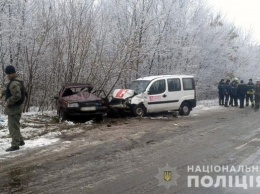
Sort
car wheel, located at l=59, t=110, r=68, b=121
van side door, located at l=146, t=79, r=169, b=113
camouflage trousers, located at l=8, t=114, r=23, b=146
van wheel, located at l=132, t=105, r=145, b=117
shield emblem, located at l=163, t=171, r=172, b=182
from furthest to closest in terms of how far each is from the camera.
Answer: van side door, located at l=146, t=79, r=169, b=113 < van wheel, located at l=132, t=105, r=145, b=117 < car wheel, located at l=59, t=110, r=68, b=121 < camouflage trousers, located at l=8, t=114, r=23, b=146 < shield emblem, located at l=163, t=171, r=172, b=182

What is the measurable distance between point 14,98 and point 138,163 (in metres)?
3.23

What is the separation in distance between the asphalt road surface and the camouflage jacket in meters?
1.03

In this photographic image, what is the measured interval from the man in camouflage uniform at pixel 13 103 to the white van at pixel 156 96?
5.97 m

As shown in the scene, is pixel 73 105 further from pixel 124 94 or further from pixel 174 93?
pixel 174 93

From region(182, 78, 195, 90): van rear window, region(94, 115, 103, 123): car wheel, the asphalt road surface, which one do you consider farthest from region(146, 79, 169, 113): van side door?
the asphalt road surface

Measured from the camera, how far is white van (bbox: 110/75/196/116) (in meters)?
13.0

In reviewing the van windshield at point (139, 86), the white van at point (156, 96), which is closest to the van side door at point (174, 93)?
the white van at point (156, 96)

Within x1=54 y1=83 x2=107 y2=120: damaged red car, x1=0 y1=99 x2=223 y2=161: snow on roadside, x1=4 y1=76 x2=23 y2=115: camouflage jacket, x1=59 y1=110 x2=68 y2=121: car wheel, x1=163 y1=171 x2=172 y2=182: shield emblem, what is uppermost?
x1=4 y1=76 x2=23 y2=115: camouflage jacket

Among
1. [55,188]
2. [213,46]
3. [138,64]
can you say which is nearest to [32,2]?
[138,64]

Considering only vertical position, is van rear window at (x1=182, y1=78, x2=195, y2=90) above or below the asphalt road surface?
above

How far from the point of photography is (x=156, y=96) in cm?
1341

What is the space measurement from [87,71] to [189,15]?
11.5 m

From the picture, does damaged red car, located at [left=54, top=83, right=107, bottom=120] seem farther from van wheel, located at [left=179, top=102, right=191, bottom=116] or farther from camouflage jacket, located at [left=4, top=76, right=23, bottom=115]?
camouflage jacket, located at [left=4, top=76, right=23, bottom=115]

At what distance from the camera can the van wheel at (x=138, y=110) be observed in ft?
42.7
